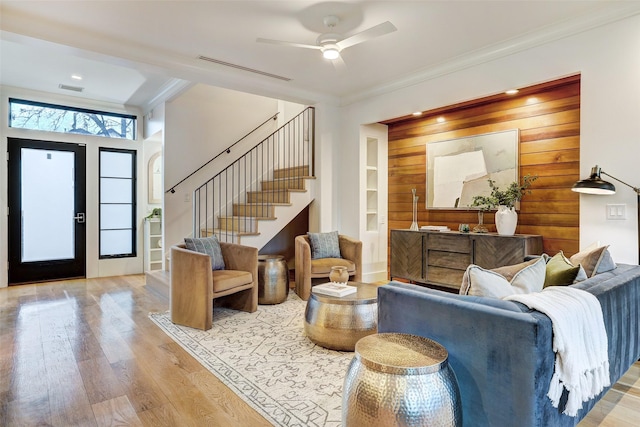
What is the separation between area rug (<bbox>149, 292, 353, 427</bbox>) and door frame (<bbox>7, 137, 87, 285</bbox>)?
119 inches

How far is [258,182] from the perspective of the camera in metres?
6.60

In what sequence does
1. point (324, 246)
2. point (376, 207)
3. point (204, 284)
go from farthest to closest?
point (376, 207) → point (324, 246) → point (204, 284)

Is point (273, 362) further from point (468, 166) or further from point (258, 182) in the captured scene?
point (258, 182)

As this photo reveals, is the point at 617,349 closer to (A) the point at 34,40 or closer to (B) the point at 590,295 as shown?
(B) the point at 590,295

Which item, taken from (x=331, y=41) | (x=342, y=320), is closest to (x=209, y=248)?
(x=342, y=320)

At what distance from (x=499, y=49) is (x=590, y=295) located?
297cm

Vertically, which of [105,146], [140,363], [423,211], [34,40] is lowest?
[140,363]

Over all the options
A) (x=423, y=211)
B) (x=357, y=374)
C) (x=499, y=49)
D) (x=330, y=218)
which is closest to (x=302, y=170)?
(x=330, y=218)

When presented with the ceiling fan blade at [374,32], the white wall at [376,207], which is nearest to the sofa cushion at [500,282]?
the ceiling fan blade at [374,32]

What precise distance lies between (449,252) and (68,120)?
20.6ft

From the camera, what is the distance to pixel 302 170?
19.6 feet

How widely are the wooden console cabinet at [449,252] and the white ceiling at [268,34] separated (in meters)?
2.00

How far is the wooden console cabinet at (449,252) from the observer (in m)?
3.93

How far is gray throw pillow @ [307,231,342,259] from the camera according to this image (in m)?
4.86
